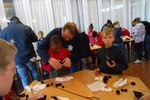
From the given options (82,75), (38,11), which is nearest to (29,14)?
(38,11)

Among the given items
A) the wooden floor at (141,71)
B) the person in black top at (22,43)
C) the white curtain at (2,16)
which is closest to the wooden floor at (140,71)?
the wooden floor at (141,71)

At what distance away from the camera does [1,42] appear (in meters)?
0.89

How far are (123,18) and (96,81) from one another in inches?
265

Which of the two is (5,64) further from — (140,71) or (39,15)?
(39,15)

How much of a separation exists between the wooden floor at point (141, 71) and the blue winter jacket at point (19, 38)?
251 centimetres

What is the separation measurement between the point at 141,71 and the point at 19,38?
3162 mm

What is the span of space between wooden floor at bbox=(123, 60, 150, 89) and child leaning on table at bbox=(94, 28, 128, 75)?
1.81 metres

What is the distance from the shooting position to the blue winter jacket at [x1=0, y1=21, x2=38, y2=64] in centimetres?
300

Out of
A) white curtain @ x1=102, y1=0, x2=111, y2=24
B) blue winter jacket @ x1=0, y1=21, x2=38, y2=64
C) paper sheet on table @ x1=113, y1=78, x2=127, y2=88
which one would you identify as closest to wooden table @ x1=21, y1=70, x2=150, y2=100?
paper sheet on table @ x1=113, y1=78, x2=127, y2=88

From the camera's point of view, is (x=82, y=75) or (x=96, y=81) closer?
(x=96, y=81)

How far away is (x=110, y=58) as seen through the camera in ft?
6.86

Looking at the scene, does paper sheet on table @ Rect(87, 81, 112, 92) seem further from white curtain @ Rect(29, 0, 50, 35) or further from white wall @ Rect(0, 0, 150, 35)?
white curtain @ Rect(29, 0, 50, 35)

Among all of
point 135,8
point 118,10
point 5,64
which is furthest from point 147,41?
point 5,64

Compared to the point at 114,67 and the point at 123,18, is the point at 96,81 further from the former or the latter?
the point at 123,18
